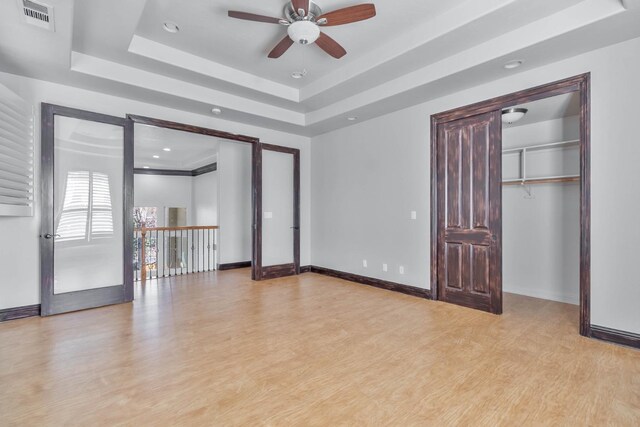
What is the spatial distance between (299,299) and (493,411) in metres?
2.82

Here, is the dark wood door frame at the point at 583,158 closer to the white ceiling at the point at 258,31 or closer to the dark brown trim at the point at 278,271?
the white ceiling at the point at 258,31

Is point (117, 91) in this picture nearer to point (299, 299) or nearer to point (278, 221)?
point (278, 221)

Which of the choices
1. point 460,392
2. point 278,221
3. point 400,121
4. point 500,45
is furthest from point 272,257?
point 500,45

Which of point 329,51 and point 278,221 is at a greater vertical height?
point 329,51

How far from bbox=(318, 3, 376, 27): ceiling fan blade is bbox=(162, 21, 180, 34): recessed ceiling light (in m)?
1.62

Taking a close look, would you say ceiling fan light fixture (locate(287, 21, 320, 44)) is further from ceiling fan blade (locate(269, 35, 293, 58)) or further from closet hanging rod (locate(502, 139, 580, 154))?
closet hanging rod (locate(502, 139, 580, 154))

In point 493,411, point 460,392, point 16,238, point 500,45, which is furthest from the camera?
point 16,238

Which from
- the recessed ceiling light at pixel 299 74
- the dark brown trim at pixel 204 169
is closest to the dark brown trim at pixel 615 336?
the recessed ceiling light at pixel 299 74

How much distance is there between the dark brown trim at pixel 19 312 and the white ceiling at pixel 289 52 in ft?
8.78

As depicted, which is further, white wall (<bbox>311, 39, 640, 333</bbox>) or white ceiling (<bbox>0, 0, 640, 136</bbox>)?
white wall (<bbox>311, 39, 640, 333</bbox>)

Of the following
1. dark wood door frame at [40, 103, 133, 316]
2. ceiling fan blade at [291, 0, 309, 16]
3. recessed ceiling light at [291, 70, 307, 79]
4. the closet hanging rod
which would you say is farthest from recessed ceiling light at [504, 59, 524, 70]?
dark wood door frame at [40, 103, 133, 316]

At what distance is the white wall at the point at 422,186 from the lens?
2.83 metres

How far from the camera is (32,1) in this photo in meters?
2.28

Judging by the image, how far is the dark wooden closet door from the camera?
3.73m
